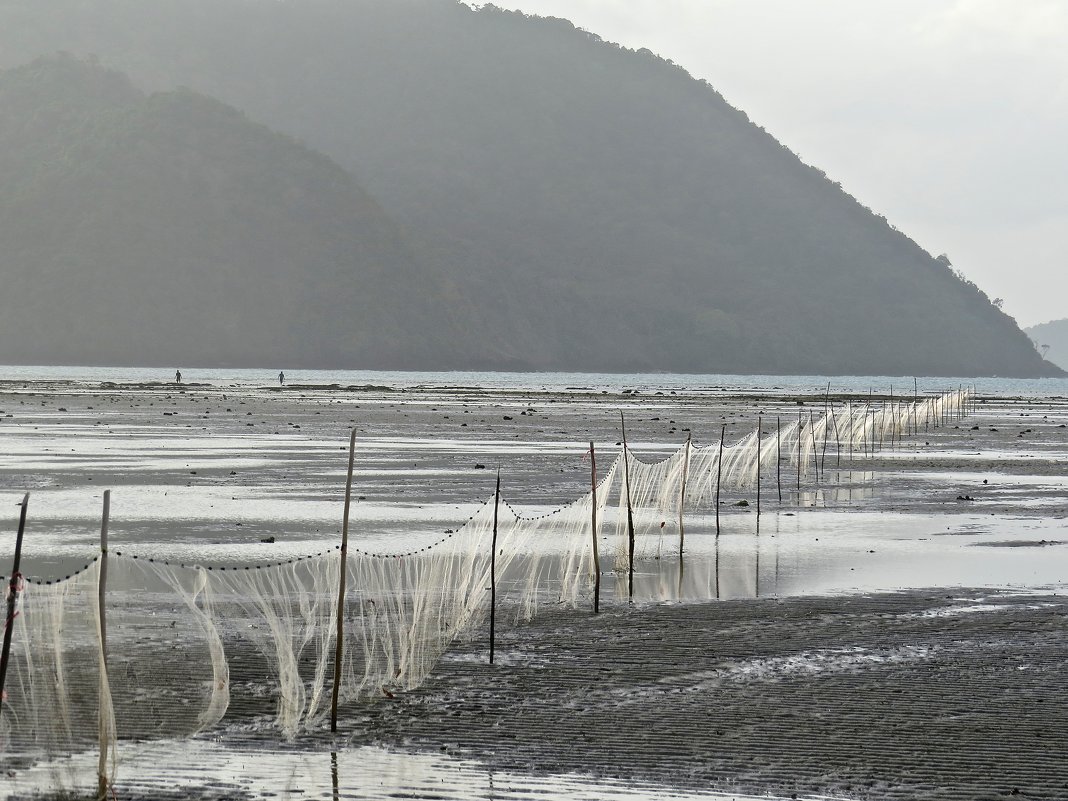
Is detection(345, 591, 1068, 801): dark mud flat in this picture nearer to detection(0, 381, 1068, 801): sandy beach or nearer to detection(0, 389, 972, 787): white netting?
detection(0, 381, 1068, 801): sandy beach

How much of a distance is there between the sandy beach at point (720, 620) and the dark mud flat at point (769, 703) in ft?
0.11

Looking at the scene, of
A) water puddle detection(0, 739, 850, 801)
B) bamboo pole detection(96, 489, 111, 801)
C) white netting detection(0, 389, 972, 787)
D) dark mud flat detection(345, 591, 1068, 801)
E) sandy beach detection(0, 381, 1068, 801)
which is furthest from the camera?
white netting detection(0, 389, 972, 787)

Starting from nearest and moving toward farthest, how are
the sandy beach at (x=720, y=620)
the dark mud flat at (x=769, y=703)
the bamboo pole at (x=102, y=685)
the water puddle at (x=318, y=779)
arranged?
the bamboo pole at (x=102, y=685)
the water puddle at (x=318, y=779)
the dark mud flat at (x=769, y=703)
the sandy beach at (x=720, y=620)

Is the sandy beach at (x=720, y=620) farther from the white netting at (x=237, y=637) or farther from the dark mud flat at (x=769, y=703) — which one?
the white netting at (x=237, y=637)

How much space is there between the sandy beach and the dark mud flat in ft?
0.11

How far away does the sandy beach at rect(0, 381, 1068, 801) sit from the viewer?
9797 mm

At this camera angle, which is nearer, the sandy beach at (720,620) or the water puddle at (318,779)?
the water puddle at (318,779)

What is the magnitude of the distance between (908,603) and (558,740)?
23.9 ft

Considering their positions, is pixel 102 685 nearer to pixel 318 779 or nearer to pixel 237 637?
pixel 318 779

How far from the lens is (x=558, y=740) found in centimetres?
1019

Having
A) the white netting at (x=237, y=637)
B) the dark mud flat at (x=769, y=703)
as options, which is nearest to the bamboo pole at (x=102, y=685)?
the white netting at (x=237, y=637)

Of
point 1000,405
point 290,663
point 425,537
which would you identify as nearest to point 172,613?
point 290,663

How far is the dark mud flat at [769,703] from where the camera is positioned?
949 cm

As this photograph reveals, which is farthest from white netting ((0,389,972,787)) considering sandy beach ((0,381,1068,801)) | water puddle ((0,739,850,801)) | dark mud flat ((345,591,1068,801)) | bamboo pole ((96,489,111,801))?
dark mud flat ((345,591,1068,801))
